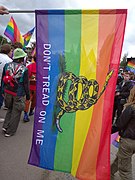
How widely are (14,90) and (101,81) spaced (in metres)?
2.58

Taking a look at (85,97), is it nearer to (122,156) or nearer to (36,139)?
(36,139)

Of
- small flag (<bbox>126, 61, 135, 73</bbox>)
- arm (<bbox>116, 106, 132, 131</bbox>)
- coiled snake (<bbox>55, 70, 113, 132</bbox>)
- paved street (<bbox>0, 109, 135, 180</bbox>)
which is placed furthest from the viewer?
small flag (<bbox>126, 61, 135, 73</bbox>)

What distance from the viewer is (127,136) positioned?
114 inches

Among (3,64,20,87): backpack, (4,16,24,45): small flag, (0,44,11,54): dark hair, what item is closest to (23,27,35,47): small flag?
(4,16,24,45): small flag

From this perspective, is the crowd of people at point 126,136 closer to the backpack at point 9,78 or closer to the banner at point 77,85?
the banner at point 77,85

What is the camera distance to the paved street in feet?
11.1

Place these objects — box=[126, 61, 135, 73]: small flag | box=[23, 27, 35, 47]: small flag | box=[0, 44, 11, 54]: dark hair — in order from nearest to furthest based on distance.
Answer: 1. box=[0, 44, 11, 54]: dark hair
2. box=[126, 61, 135, 73]: small flag
3. box=[23, 27, 35, 47]: small flag

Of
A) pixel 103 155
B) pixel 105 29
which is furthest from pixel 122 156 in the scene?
pixel 105 29

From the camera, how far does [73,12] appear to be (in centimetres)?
251

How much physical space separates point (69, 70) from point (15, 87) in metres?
2.35

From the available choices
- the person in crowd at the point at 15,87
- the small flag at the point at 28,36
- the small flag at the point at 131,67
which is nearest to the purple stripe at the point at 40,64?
the person in crowd at the point at 15,87

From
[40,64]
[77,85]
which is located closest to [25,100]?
[40,64]

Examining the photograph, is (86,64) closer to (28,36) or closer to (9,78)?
(9,78)

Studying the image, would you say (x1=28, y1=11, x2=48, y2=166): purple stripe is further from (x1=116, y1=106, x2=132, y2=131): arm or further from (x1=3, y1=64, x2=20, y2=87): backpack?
(x1=3, y1=64, x2=20, y2=87): backpack
